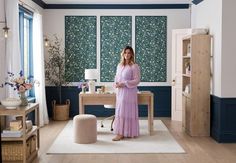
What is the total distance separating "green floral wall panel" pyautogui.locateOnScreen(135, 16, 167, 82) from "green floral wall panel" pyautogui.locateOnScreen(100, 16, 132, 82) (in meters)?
0.25

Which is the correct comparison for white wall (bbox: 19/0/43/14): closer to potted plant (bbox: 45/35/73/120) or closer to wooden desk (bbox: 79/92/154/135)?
potted plant (bbox: 45/35/73/120)

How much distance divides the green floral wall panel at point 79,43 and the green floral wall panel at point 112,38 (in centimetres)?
23

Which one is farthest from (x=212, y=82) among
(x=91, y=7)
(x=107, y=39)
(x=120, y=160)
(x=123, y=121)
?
(x=91, y=7)

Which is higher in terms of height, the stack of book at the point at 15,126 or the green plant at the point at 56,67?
the green plant at the point at 56,67

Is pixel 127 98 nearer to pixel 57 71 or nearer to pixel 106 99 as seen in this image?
pixel 106 99

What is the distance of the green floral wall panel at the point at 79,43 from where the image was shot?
860 centimetres

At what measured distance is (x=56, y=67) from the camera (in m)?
8.49

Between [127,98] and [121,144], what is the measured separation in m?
0.84

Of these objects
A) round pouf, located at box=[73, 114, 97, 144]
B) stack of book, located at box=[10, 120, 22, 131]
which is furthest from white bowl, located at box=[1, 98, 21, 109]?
round pouf, located at box=[73, 114, 97, 144]

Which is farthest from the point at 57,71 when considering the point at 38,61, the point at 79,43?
the point at 38,61

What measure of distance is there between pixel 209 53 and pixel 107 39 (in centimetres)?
311

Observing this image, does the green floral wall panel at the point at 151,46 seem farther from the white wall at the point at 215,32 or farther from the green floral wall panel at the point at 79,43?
the white wall at the point at 215,32

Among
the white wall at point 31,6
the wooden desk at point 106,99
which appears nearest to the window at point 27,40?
the white wall at point 31,6

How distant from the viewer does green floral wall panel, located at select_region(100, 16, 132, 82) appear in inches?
340
